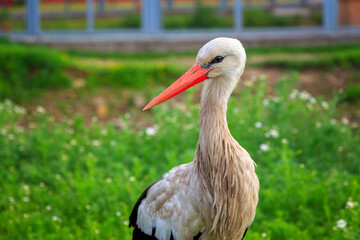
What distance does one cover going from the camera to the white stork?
9.30ft

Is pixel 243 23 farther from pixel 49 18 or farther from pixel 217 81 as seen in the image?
pixel 217 81

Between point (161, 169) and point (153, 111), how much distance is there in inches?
65.7

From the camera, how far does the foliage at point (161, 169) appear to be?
3.97m

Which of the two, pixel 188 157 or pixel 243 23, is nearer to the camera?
pixel 188 157

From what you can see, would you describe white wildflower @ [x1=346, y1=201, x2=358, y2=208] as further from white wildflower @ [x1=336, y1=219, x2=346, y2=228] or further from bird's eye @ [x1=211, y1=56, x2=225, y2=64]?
bird's eye @ [x1=211, y1=56, x2=225, y2=64]

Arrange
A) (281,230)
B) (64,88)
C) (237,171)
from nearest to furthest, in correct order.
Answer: (237,171), (281,230), (64,88)

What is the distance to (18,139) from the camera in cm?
565

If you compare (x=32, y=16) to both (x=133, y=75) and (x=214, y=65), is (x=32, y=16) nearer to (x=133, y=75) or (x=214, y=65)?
(x=133, y=75)

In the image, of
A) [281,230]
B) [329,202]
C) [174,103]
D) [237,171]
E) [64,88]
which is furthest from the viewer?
[64,88]

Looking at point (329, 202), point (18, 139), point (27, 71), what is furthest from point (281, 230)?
point (27, 71)

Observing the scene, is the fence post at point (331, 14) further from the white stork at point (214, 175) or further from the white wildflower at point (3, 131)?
the white stork at point (214, 175)

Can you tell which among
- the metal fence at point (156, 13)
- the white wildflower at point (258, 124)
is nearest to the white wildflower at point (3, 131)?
the white wildflower at point (258, 124)

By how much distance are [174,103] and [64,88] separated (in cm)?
185

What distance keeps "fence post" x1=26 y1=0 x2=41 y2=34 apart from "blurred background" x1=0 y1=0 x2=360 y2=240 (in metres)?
0.03
